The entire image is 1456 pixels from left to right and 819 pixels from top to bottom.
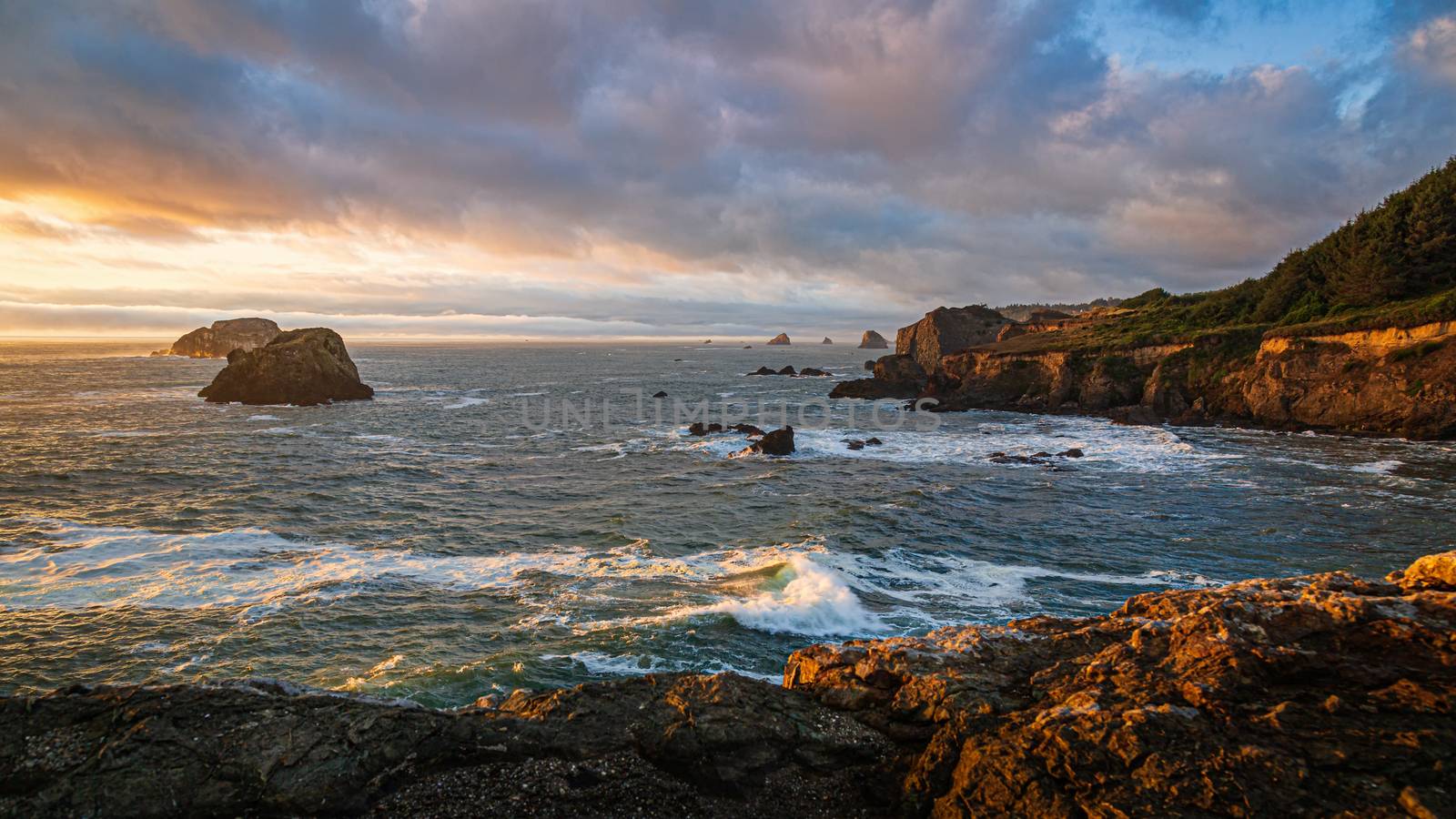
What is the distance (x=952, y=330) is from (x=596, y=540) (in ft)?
305

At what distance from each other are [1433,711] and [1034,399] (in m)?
64.4

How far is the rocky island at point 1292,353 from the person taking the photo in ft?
146

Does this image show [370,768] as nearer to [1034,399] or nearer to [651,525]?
[651,525]

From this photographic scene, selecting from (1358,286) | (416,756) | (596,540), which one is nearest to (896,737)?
(416,756)

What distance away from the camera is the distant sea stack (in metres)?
174

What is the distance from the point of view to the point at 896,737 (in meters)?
8.78

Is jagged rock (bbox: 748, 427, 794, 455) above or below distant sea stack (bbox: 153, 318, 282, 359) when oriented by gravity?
below

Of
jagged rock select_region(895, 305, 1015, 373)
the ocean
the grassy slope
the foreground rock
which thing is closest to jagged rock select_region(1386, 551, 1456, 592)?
the ocean

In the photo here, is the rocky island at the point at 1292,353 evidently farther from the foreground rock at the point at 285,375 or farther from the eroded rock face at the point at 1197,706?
the foreground rock at the point at 285,375

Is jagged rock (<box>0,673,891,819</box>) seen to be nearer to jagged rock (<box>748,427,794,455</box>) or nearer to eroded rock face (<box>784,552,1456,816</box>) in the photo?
eroded rock face (<box>784,552,1456,816</box>)

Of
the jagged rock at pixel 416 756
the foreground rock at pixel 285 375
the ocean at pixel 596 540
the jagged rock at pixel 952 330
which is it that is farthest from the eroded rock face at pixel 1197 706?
the jagged rock at pixel 952 330

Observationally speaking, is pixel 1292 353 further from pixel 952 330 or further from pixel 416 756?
pixel 416 756

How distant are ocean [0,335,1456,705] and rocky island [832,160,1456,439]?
4042 millimetres

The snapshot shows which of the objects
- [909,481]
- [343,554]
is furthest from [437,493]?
[909,481]
